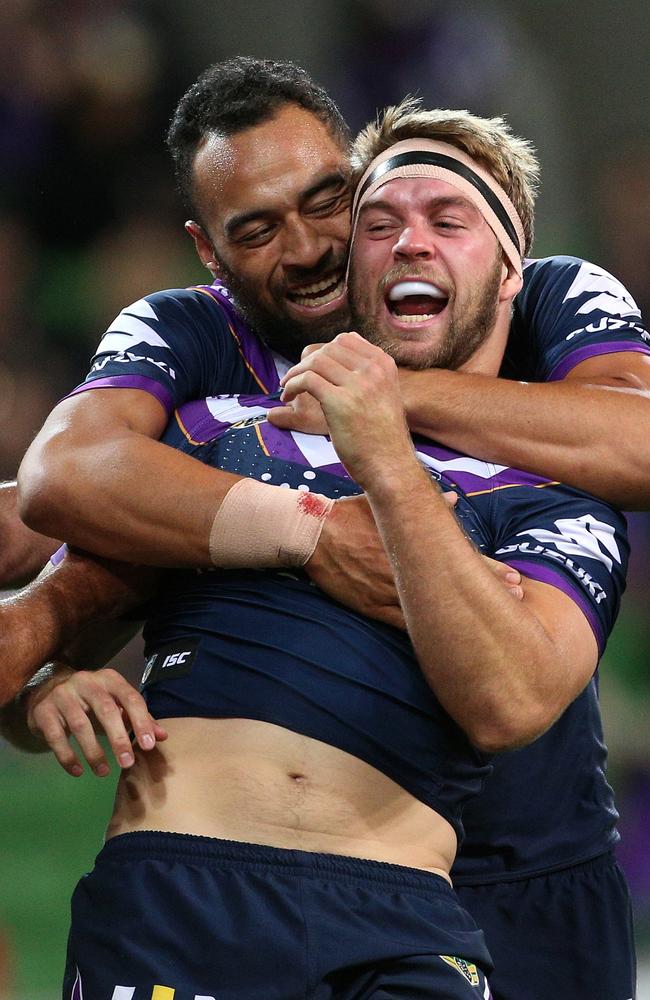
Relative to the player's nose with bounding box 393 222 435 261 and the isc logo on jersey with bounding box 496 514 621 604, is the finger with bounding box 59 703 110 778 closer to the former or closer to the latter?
the isc logo on jersey with bounding box 496 514 621 604

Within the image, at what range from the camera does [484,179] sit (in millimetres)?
2766

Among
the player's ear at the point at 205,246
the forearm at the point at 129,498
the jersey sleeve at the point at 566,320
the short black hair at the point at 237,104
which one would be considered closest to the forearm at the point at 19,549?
the forearm at the point at 129,498

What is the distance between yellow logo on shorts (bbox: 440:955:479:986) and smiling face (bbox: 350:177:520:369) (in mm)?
1111

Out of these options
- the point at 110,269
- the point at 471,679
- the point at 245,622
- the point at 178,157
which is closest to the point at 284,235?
the point at 178,157

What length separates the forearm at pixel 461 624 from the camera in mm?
1936

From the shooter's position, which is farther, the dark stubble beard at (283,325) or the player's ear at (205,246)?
the player's ear at (205,246)

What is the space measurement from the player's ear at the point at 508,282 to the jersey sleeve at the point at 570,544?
22.5 inches

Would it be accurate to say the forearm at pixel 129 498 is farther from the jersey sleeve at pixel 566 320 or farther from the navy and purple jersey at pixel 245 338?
the jersey sleeve at pixel 566 320

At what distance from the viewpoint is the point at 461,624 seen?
193cm

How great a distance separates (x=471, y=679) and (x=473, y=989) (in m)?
0.48

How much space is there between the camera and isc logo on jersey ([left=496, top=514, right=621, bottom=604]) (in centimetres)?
220

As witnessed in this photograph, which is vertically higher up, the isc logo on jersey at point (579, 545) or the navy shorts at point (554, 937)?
the isc logo on jersey at point (579, 545)

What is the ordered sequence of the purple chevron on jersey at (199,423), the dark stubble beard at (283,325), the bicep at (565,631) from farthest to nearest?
the dark stubble beard at (283,325)
the purple chevron on jersey at (199,423)
the bicep at (565,631)

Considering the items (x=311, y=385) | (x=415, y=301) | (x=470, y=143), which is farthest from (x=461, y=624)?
(x=470, y=143)
